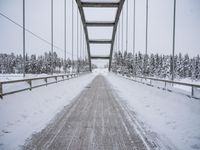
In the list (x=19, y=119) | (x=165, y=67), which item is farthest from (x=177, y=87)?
(x=165, y=67)

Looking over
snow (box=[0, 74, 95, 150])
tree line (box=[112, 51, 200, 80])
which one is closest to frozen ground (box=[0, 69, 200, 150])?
snow (box=[0, 74, 95, 150])

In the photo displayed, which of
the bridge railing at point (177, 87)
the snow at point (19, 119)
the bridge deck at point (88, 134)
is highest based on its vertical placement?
the bridge railing at point (177, 87)

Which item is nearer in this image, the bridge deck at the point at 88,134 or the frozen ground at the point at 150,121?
the bridge deck at the point at 88,134

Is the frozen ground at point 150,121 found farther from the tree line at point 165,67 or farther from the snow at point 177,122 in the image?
the tree line at point 165,67

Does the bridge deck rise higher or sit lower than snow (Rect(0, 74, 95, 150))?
lower

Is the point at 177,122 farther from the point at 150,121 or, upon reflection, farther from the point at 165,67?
the point at 165,67

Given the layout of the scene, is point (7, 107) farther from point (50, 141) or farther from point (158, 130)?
point (158, 130)

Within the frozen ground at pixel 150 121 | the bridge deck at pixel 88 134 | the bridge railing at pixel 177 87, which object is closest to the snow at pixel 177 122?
the frozen ground at pixel 150 121

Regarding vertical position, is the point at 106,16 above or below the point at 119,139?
above

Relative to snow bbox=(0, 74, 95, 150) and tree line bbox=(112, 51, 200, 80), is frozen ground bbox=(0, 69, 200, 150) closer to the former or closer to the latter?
snow bbox=(0, 74, 95, 150)

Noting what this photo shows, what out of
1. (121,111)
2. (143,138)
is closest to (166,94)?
(121,111)

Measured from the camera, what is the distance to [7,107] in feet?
23.3

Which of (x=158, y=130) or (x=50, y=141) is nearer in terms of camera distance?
(x=50, y=141)

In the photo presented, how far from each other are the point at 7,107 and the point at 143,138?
499 centimetres
